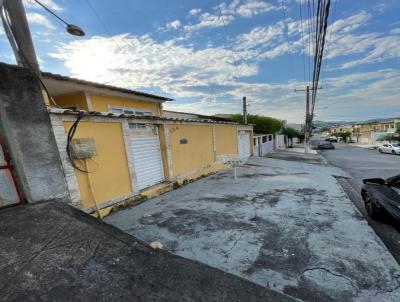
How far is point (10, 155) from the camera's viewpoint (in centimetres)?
338

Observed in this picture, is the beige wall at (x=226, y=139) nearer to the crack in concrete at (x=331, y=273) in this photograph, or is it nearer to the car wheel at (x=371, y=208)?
the car wheel at (x=371, y=208)

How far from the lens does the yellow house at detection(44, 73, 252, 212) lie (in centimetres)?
469

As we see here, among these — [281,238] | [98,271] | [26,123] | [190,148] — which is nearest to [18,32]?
[26,123]

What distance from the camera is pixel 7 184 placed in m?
3.29

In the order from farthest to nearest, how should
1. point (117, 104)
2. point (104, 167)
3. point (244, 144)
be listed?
point (244, 144), point (117, 104), point (104, 167)

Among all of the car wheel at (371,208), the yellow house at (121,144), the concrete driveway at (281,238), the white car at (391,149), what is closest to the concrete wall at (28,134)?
the yellow house at (121,144)

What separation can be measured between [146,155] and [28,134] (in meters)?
3.80

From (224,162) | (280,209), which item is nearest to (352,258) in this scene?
(280,209)

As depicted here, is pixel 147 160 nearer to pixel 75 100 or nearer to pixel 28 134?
pixel 28 134

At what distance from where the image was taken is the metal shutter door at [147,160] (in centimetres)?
666

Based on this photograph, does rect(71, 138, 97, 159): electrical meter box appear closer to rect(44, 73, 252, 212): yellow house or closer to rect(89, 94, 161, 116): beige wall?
rect(44, 73, 252, 212): yellow house

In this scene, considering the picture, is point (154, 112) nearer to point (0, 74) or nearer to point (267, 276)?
point (0, 74)

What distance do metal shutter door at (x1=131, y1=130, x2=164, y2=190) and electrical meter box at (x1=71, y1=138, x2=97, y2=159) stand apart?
1493 mm

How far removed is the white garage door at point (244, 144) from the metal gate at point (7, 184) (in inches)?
544
